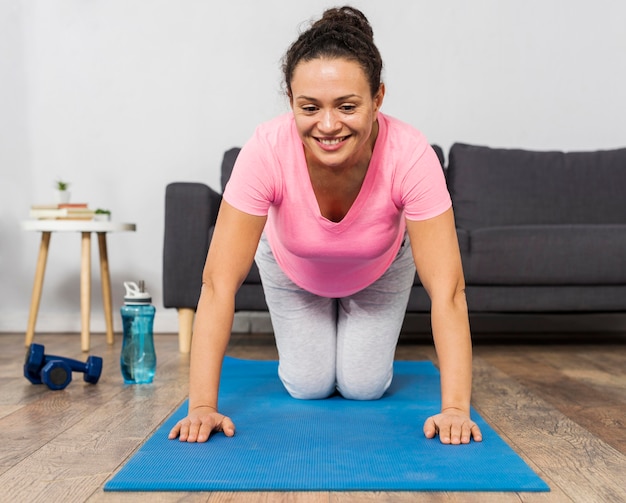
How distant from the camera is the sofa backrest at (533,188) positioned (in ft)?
10.2

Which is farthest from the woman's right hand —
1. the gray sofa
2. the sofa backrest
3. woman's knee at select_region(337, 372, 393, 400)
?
the sofa backrest

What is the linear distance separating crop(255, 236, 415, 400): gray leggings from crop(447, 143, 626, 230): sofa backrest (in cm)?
149

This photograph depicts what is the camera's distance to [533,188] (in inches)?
123

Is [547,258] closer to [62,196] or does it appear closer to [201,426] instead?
[201,426]

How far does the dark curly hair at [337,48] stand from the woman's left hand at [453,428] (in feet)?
1.97

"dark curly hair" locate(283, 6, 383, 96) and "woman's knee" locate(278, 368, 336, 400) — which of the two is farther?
"woman's knee" locate(278, 368, 336, 400)

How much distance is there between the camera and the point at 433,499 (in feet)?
3.26

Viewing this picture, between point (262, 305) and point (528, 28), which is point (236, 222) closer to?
point (262, 305)

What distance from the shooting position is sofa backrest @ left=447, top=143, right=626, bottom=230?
3.11 meters

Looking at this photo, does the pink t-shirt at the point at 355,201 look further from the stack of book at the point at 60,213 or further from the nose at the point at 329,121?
the stack of book at the point at 60,213

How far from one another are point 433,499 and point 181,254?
1823mm

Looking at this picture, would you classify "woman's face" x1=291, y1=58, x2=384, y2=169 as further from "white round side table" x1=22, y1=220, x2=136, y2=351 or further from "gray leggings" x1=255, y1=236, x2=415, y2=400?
"white round side table" x1=22, y1=220, x2=136, y2=351

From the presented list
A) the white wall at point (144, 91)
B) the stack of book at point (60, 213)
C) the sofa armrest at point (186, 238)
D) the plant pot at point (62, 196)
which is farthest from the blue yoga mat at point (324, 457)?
the white wall at point (144, 91)

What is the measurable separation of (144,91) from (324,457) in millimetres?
2616
